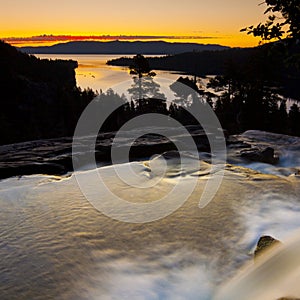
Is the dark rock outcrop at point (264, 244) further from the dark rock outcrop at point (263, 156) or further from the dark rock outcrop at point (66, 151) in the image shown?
the dark rock outcrop at point (66, 151)

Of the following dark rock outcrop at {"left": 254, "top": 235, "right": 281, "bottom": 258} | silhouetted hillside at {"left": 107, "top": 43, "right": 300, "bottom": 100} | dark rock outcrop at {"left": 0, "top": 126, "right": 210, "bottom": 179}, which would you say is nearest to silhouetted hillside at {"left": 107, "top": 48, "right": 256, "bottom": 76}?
silhouetted hillside at {"left": 107, "top": 43, "right": 300, "bottom": 100}

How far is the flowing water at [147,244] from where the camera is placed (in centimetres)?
437

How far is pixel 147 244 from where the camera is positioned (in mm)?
5402

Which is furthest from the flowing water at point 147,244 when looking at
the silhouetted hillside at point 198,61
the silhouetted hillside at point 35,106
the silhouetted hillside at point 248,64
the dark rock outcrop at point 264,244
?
the silhouetted hillside at point 198,61

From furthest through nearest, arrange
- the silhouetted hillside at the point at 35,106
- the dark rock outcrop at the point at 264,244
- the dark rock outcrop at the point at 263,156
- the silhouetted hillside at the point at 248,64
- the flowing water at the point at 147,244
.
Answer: the silhouetted hillside at the point at 35,106 < the dark rock outcrop at the point at 263,156 < the silhouetted hillside at the point at 248,64 < the dark rock outcrop at the point at 264,244 < the flowing water at the point at 147,244

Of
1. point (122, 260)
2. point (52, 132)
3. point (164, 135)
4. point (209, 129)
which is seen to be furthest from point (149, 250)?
point (52, 132)

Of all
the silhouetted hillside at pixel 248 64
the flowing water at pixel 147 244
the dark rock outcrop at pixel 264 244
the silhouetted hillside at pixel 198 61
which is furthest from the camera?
the silhouetted hillside at pixel 198 61

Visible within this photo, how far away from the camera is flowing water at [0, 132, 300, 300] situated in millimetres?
4371

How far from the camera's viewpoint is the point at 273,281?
4.26m

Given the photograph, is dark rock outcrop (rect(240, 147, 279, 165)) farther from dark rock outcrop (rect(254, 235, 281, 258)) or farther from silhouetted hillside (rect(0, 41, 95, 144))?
silhouetted hillside (rect(0, 41, 95, 144))

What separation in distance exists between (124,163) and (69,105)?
39.5 meters

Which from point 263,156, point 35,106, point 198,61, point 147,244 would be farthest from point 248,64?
point 198,61

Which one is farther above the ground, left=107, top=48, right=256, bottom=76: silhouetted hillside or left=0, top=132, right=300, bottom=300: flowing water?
left=107, top=48, right=256, bottom=76: silhouetted hillside

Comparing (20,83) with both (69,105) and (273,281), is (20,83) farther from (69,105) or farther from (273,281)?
(273,281)
